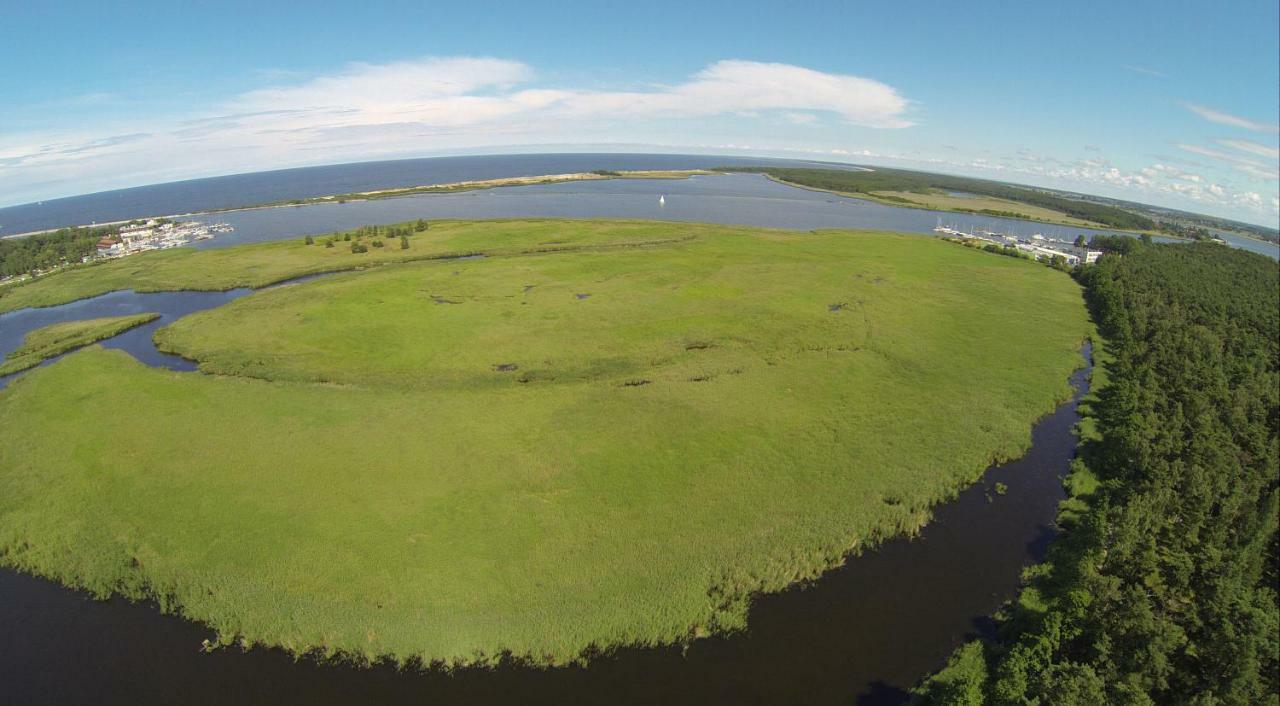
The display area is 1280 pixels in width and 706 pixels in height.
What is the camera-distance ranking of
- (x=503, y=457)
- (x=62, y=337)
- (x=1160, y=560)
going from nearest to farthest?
(x=1160, y=560) → (x=503, y=457) → (x=62, y=337)

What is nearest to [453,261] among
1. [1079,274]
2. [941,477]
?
[941,477]

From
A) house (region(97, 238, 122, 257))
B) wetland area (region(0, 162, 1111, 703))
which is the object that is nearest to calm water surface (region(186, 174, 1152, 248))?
house (region(97, 238, 122, 257))

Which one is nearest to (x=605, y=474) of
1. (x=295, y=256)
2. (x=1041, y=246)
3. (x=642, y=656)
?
(x=642, y=656)

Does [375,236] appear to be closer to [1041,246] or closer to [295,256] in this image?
[295,256]

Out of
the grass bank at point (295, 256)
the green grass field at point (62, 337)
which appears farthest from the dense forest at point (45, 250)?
the green grass field at point (62, 337)

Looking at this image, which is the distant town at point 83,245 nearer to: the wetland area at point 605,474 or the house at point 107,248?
the house at point 107,248
